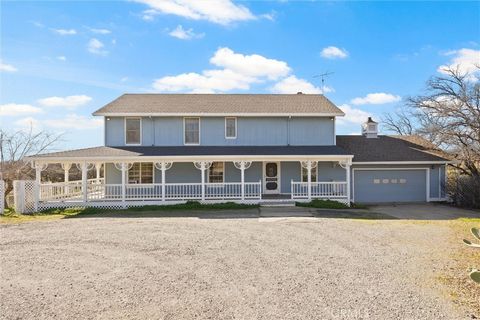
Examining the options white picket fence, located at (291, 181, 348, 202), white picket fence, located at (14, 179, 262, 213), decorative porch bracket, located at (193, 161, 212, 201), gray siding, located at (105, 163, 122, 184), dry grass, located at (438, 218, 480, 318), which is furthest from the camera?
gray siding, located at (105, 163, 122, 184)

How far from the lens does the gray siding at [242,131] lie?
776 inches

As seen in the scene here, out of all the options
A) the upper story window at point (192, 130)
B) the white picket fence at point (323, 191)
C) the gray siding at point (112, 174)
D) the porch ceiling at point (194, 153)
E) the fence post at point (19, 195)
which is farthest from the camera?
the upper story window at point (192, 130)

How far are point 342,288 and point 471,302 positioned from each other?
6.84ft

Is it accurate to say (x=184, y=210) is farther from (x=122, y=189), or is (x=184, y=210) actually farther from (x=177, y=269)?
(x=177, y=269)

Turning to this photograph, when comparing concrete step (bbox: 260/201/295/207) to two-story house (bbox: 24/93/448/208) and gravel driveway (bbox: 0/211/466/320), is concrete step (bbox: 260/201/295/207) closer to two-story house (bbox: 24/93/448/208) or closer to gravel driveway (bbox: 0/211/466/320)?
two-story house (bbox: 24/93/448/208)

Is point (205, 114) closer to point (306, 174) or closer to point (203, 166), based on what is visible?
point (203, 166)

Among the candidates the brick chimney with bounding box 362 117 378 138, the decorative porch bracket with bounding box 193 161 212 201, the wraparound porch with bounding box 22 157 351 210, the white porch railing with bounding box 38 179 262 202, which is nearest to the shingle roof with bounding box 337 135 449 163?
the brick chimney with bounding box 362 117 378 138

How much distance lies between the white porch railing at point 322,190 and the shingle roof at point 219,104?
411 centimetres

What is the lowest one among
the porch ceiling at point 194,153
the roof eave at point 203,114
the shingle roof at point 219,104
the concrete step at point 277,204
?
the concrete step at point 277,204

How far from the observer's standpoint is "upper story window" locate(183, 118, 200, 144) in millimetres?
19906

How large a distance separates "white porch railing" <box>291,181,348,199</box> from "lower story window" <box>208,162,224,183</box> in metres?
4.01

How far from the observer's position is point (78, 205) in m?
17.2

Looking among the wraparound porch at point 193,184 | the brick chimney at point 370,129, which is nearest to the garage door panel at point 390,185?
the wraparound porch at point 193,184

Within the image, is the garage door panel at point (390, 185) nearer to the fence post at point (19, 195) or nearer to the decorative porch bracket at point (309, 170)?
the decorative porch bracket at point (309, 170)
